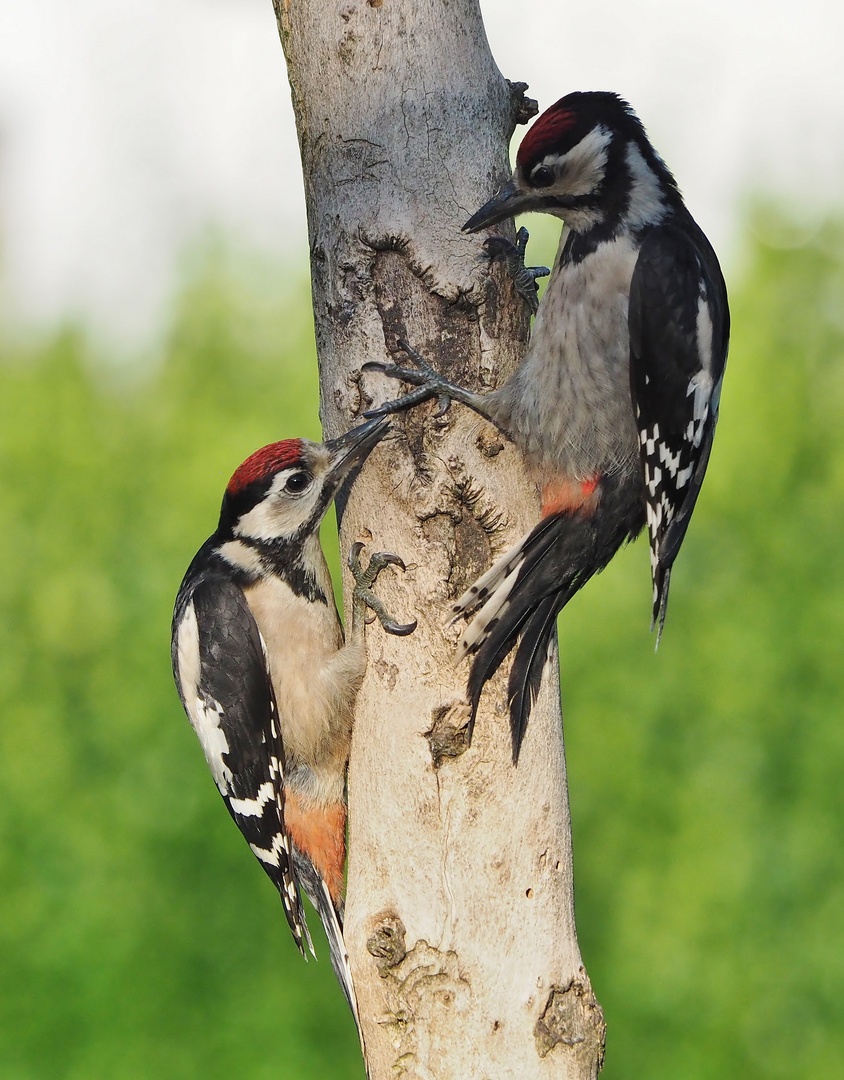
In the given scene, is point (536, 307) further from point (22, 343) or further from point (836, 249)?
point (22, 343)

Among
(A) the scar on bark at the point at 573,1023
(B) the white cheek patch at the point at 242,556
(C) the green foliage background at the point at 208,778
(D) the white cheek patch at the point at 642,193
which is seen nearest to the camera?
(A) the scar on bark at the point at 573,1023

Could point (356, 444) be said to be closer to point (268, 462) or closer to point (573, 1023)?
point (268, 462)

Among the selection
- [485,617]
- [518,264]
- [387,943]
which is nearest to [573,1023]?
[387,943]

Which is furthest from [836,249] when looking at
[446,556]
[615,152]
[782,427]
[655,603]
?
[446,556]

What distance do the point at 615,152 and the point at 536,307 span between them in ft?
1.24

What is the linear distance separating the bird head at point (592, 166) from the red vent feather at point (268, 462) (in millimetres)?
618

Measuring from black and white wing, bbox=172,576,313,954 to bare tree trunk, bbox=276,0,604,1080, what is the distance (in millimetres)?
424

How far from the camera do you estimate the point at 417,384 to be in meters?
1.72

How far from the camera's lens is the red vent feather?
2037 mm

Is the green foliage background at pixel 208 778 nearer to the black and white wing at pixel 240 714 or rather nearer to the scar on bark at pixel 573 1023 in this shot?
the black and white wing at pixel 240 714

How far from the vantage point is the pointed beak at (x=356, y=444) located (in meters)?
1.76

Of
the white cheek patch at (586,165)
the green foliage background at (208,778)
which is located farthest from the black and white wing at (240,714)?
the green foliage background at (208,778)

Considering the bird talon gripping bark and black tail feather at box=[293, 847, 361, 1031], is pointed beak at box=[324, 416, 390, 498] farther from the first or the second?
black tail feather at box=[293, 847, 361, 1031]

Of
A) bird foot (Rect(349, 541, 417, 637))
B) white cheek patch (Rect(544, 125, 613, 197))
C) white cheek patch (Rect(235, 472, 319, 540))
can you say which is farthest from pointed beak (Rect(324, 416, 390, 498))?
white cheek patch (Rect(544, 125, 613, 197))
